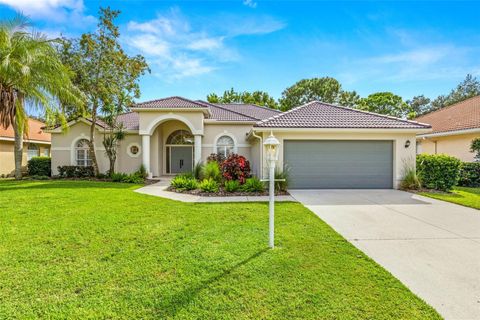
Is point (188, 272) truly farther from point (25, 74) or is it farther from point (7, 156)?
point (7, 156)

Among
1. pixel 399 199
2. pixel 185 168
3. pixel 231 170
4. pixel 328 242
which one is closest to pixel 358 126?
pixel 399 199

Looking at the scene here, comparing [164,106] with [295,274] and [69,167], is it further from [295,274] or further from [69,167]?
[295,274]

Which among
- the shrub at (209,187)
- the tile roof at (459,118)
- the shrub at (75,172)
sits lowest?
the shrub at (209,187)

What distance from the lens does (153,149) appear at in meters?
17.9

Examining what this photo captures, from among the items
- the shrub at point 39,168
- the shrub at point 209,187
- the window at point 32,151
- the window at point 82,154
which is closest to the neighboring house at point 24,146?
the window at point 32,151

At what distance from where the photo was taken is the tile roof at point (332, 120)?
38.4ft

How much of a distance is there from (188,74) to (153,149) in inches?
241

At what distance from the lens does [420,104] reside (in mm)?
48875

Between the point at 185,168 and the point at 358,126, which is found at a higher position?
the point at 358,126

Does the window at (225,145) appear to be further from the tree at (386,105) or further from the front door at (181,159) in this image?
the tree at (386,105)

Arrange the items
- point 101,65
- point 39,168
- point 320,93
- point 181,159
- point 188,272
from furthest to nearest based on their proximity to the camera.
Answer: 1. point 320,93
2. point 181,159
3. point 39,168
4. point 101,65
5. point 188,272

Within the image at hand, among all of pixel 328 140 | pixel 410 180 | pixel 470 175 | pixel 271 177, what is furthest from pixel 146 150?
pixel 470 175

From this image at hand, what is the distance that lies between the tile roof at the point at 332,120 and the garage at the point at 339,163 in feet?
2.69

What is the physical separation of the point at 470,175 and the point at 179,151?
19.2m
